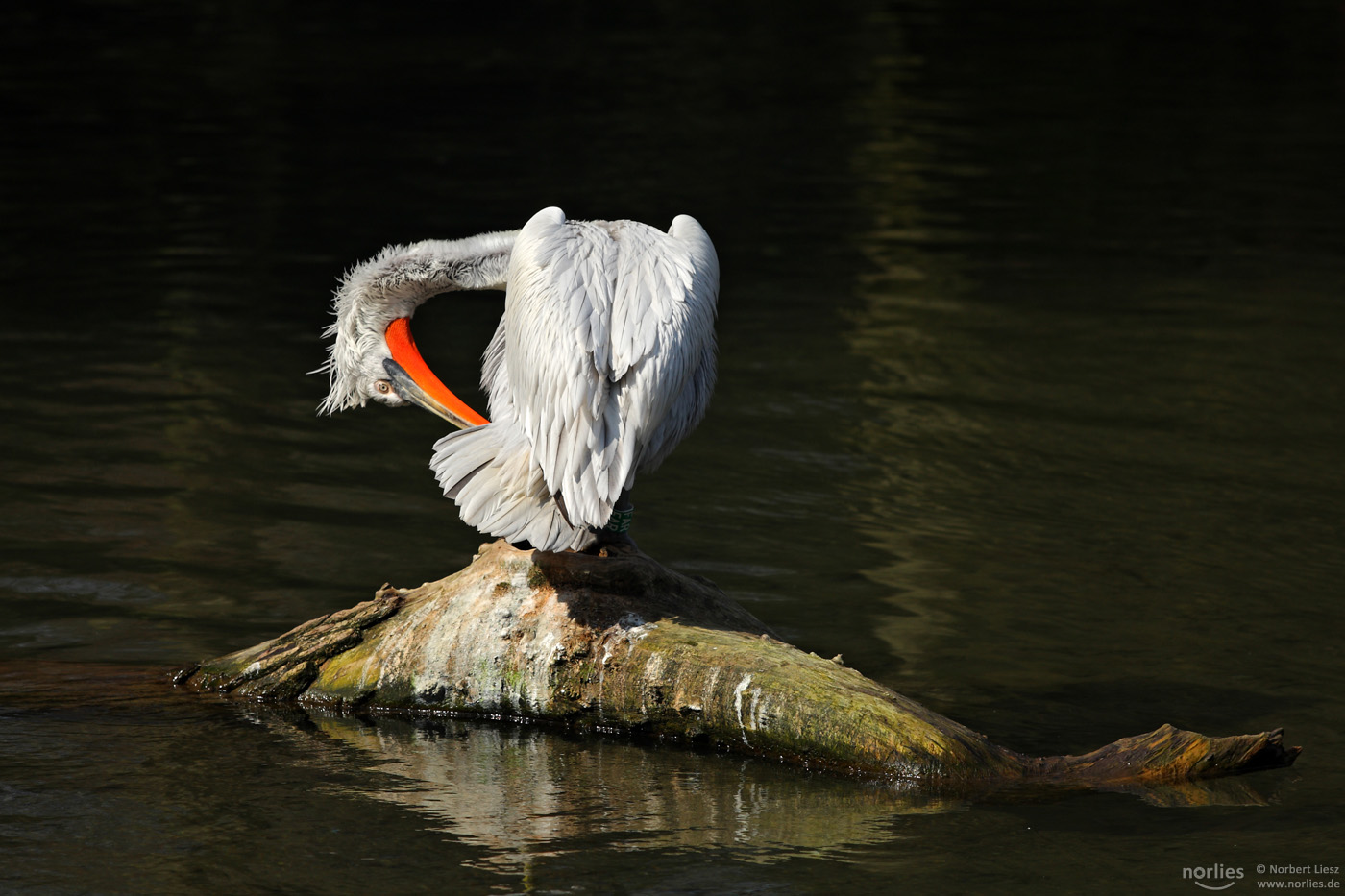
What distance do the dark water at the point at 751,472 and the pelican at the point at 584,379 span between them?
70cm

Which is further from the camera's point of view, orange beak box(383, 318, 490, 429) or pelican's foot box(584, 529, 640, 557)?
orange beak box(383, 318, 490, 429)

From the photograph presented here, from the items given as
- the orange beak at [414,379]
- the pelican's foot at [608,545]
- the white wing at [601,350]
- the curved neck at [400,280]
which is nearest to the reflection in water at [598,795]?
the pelican's foot at [608,545]

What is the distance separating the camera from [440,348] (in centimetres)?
983

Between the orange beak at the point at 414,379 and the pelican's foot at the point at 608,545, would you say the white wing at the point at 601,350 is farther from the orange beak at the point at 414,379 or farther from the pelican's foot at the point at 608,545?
the orange beak at the point at 414,379

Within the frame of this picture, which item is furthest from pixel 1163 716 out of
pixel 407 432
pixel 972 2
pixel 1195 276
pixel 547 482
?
pixel 972 2

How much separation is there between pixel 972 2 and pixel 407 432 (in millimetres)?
24452

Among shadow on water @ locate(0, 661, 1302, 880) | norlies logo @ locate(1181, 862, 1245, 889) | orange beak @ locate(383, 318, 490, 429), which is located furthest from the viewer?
orange beak @ locate(383, 318, 490, 429)

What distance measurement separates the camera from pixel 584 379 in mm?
4539

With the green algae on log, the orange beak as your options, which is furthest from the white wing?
the orange beak

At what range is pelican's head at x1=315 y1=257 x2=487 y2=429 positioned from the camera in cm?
558

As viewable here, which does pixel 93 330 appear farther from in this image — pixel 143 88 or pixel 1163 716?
pixel 143 88

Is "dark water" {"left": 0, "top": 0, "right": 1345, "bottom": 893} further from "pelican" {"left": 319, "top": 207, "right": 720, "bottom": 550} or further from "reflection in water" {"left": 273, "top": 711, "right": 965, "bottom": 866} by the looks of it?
"pelican" {"left": 319, "top": 207, "right": 720, "bottom": 550}

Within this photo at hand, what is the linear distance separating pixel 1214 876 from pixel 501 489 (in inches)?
84.5

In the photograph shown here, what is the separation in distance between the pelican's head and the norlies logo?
2.84 meters
